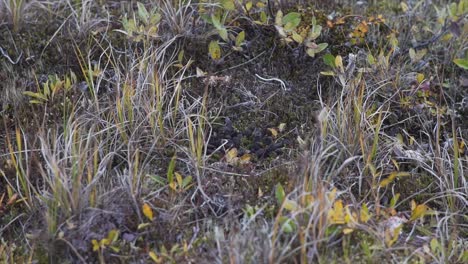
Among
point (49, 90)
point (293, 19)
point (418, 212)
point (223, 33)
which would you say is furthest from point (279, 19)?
point (418, 212)

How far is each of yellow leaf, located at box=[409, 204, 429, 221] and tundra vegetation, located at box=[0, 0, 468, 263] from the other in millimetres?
21

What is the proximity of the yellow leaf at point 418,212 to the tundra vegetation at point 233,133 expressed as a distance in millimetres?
21

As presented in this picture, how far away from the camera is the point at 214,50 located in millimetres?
3525

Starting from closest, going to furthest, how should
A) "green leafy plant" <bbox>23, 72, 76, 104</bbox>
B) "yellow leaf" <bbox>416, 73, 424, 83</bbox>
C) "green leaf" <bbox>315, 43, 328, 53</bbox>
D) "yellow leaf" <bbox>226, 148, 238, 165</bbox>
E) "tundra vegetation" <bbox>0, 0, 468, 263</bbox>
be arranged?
"tundra vegetation" <bbox>0, 0, 468, 263</bbox>
"yellow leaf" <bbox>226, 148, 238, 165</bbox>
"green leafy plant" <bbox>23, 72, 76, 104</bbox>
"yellow leaf" <bbox>416, 73, 424, 83</bbox>
"green leaf" <bbox>315, 43, 328, 53</bbox>

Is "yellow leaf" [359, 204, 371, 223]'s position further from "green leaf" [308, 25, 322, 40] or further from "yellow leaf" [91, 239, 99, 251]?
"green leaf" [308, 25, 322, 40]

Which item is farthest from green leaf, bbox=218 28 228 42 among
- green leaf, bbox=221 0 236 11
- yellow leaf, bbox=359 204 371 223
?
yellow leaf, bbox=359 204 371 223

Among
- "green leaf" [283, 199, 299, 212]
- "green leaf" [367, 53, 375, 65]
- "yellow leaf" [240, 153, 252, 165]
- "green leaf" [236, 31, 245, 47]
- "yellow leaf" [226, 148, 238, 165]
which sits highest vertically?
"green leaf" [236, 31, 245, 47]

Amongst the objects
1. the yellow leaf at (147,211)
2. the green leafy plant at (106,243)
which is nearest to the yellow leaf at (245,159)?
the yellow leaf at (147,211)

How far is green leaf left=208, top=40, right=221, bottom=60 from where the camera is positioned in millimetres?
3516

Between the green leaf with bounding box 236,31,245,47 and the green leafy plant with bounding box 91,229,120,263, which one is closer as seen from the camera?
the green leafy plant with bounding box 91,229,120,263

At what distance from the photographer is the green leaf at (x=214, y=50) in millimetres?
3516

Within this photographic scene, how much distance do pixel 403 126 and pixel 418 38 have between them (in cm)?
82

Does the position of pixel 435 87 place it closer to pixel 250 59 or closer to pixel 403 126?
pixel 403 126

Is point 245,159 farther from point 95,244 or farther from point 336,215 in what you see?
point 95,244
